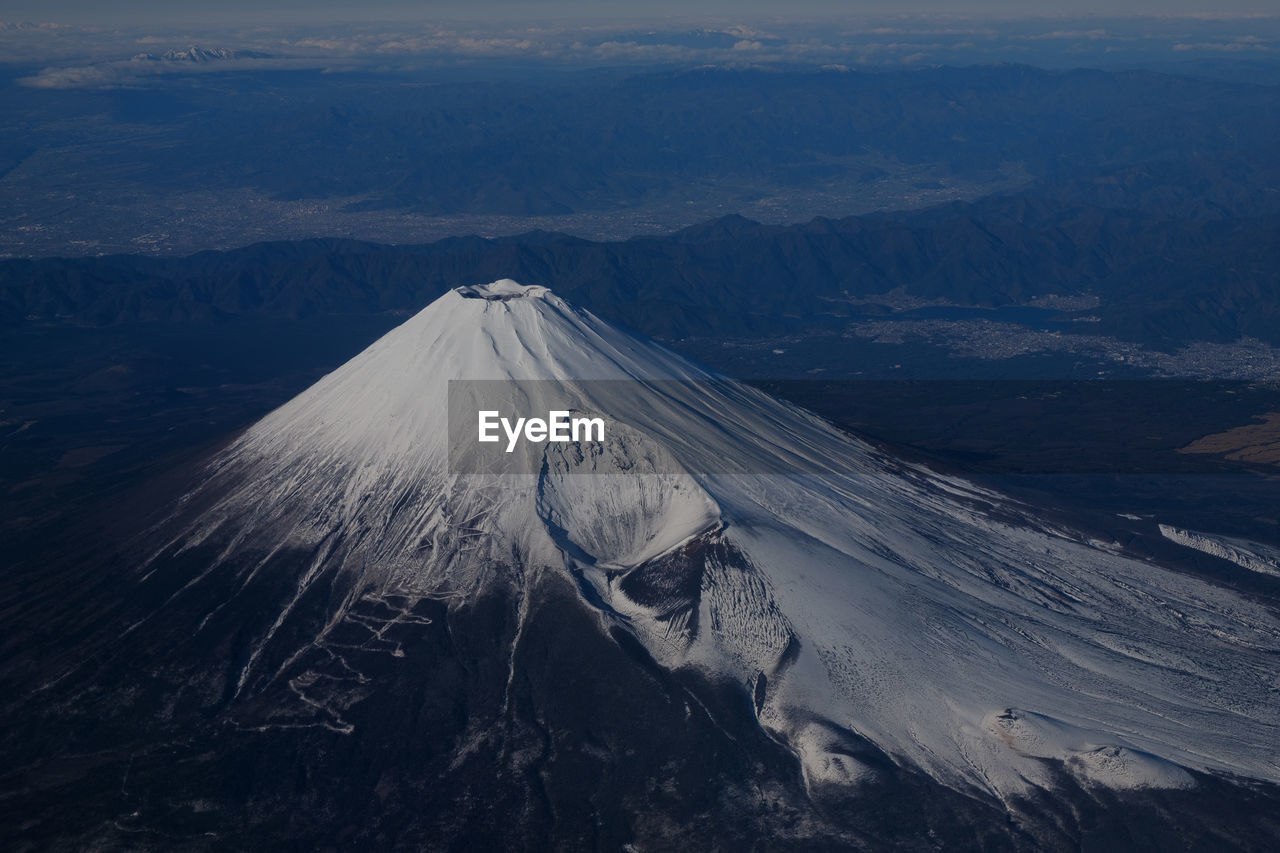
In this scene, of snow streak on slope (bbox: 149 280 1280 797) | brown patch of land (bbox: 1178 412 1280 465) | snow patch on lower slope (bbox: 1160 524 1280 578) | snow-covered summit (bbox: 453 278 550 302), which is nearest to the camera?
snow streak on slope (bbox: 149 280 1280 797)

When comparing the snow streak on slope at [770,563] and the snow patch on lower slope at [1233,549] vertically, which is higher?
the snow streak on slope at [770,563]

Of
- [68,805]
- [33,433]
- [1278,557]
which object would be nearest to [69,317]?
[33,433]

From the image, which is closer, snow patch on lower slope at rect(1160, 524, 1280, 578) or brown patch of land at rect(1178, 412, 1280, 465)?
snow patch on lower slope at rect(1160, 524, 1280, 578)

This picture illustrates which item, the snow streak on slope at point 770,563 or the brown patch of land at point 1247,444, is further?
the brown patch of land at point 1247,444

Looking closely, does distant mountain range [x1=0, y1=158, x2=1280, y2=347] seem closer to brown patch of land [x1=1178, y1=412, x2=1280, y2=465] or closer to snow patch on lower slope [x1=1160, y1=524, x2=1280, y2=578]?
brown patch of land [x1=1178, y1=412, x2=1280, y2=465]

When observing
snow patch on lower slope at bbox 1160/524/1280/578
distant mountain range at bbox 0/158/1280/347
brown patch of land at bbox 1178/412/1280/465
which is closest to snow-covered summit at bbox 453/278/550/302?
snow patch on lower slope at bbox 1160/524/1280/578
